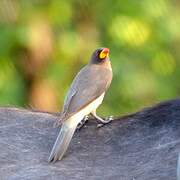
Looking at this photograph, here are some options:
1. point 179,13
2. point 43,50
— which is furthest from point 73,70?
point 179,13

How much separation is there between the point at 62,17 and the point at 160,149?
7.46m

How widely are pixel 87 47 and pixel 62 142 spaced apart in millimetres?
6912

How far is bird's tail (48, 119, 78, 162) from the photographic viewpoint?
6535 mm

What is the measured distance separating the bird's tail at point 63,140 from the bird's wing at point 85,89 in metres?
0.09

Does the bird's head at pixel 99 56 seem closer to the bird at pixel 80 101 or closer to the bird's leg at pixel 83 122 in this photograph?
the bird at pixel 80 101

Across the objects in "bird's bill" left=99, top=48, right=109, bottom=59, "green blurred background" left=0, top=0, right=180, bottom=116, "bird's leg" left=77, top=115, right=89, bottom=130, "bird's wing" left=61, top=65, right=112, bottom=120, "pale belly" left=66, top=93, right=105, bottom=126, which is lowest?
"green blurred background" left=0, top=0, right=180, bottom=116

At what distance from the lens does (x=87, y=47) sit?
13492mm

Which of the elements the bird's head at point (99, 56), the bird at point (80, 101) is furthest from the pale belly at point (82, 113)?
the bird's head at point (99, 56)

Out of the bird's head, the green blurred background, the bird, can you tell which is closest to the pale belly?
the bird

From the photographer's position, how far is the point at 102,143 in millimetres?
6691

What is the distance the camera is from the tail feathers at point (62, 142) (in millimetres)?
6535

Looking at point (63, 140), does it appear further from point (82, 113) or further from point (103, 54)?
point (103, 54)

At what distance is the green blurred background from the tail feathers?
5.87 metres

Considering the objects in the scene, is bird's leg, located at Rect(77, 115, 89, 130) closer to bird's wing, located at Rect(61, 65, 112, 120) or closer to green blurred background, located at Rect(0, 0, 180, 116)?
bird's wing, located at Rect(61, 65, 112, 120)
